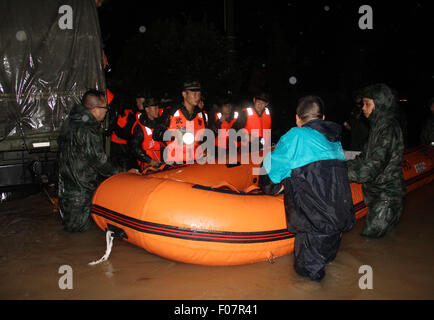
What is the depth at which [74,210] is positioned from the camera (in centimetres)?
377

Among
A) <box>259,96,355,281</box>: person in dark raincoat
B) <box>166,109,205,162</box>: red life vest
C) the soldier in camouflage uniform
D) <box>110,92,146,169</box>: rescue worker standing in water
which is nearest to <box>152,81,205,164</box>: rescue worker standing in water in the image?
<box>166,109,205,162</box>: red life vest

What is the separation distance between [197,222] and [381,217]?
194 centimetres

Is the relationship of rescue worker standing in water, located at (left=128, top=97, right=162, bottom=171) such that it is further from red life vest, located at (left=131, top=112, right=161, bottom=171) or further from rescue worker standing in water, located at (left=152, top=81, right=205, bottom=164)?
rescue worker standing in water, located at (left=152, top=81, right=205, bottom=164)

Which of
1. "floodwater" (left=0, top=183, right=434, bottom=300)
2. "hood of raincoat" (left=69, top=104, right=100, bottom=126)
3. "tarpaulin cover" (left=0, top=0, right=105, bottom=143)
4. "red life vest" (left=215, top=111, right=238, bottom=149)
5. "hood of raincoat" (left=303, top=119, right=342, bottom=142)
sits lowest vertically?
"floodwater" (left=0, top=183, right=434, bottom=300)

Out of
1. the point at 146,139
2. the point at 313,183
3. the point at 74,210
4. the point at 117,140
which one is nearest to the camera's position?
the point at 313,183

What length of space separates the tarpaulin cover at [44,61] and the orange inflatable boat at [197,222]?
1725 millimetres

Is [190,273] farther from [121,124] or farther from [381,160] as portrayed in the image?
[121,124]

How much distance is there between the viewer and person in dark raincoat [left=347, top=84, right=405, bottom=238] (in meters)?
3.34

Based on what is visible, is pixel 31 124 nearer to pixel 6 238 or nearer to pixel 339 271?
pixel 6 238

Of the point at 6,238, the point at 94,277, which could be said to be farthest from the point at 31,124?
the point at 94,277

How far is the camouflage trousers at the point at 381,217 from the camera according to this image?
3.57 metres

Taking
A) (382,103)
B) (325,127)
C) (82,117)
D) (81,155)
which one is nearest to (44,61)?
(82,117)

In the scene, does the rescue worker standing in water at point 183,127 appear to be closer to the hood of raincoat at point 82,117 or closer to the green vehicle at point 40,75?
the hood of raincoat at point 82,117

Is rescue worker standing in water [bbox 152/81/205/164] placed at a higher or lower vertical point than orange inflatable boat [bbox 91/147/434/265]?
higher
